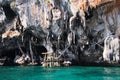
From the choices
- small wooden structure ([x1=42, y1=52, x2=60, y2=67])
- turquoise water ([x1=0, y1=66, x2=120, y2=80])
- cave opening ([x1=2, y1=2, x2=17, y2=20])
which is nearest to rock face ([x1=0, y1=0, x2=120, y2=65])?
cave opening ([x1=2, y1=2, x2=17, y2=20])

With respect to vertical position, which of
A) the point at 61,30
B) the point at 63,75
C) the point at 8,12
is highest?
the point at 8,12

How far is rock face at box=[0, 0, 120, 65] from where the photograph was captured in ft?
101

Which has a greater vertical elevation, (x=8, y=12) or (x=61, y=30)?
(x=8, y=12)

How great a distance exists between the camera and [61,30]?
32625 mm

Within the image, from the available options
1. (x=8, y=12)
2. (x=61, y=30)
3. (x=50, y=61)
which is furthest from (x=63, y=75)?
(x=8, y=12)

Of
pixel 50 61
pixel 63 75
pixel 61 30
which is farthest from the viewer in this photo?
pixel 50 61

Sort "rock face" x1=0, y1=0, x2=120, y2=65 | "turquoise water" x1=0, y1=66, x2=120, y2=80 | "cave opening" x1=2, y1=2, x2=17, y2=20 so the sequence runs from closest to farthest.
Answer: "turquoise water" x1=0, y1=66, x2=120, y2=80 → "rock face" x1=0, y1=0, x2=120, y2=65 → "cave opening" x1=2, y1=2, x2=17, y2=20

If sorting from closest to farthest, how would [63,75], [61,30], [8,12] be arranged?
[63,75], [61,30], [8,12]

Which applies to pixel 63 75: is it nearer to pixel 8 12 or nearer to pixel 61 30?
pixel 61 30

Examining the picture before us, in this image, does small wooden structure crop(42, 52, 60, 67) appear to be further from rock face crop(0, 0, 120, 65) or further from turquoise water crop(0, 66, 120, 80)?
turquoise water crop(0, 66, 120, 80)

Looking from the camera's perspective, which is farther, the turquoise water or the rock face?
the rock face

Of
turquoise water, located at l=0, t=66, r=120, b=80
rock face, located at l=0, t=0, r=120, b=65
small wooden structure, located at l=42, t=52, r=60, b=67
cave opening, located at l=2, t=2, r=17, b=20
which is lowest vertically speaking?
turquoise water, located at l=0, t=66, r=120, b=80

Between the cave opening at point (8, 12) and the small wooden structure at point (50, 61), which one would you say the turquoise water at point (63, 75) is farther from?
the cave opening at point (8, 12)

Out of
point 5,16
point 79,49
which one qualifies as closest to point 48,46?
point 79,49
